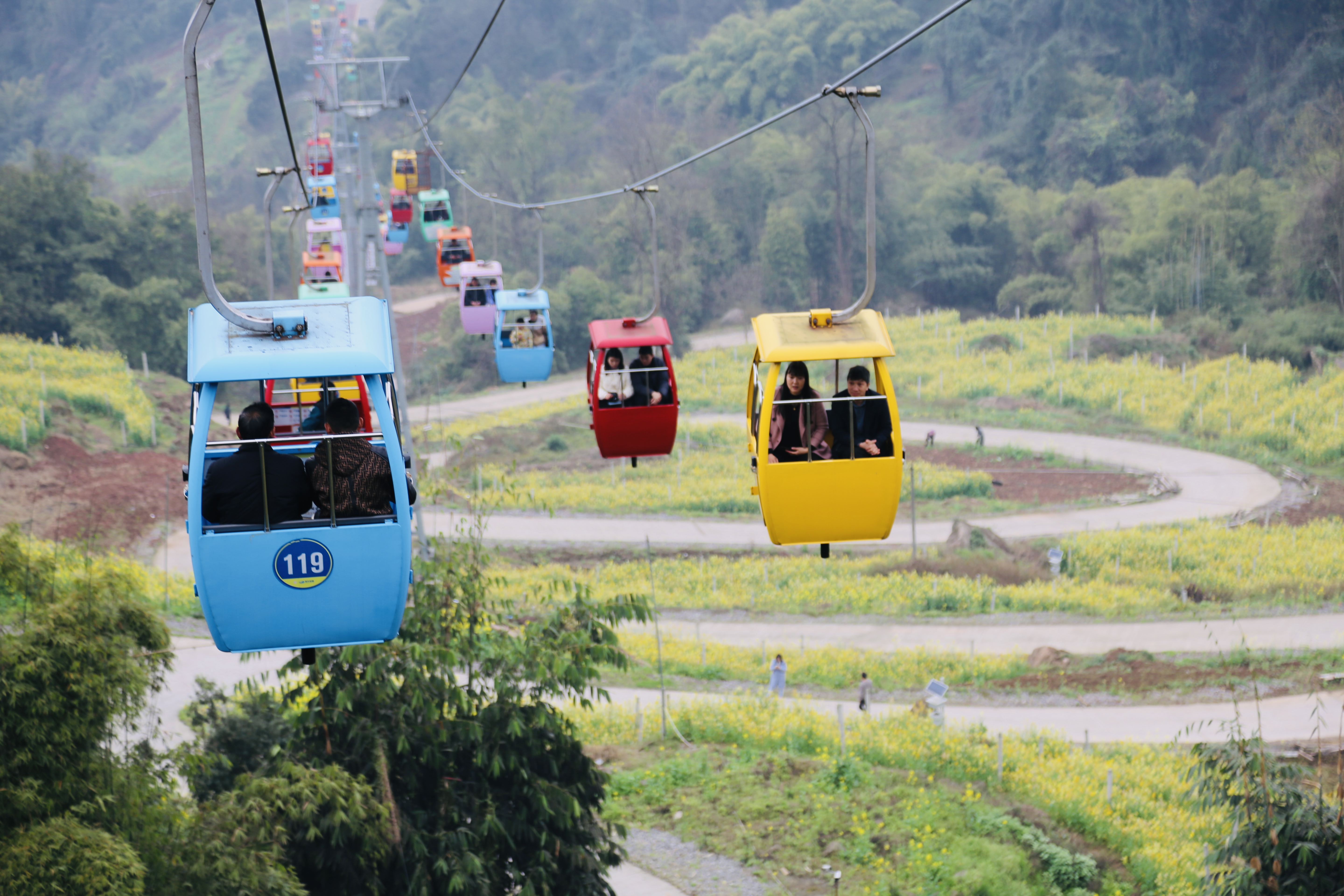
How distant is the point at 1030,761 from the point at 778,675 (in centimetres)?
453

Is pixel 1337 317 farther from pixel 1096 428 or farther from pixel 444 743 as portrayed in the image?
pixel 444 743

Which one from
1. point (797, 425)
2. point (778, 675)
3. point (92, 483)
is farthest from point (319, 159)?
point (797, 425)

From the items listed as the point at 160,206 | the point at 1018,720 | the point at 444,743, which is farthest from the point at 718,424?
the point at 160,206

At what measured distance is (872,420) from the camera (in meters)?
7.19

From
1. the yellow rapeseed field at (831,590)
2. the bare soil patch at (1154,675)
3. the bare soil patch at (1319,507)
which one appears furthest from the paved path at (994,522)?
the bare soil patch at (1154,675)

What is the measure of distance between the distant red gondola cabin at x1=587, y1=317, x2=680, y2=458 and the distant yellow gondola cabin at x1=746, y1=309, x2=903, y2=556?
2.61 m

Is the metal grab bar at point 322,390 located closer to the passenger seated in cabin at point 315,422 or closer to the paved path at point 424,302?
the passenger seated in cabin at point 315,422

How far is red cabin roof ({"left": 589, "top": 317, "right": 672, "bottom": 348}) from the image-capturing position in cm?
999

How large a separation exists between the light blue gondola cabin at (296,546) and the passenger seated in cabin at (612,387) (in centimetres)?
416

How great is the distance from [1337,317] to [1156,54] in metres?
29.6

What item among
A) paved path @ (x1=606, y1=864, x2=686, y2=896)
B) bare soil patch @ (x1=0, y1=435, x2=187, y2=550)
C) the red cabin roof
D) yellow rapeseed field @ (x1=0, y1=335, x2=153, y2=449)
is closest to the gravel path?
paved path @ (x1=606, y1=864, x2=686, y2=896)

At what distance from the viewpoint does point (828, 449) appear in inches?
283

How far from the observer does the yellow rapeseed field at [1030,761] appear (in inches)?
603

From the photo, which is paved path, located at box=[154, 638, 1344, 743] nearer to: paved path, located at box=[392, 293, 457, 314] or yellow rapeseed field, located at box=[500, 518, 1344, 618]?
yellow rapeseed field, located at box=[500, 518, 1344, 618]
